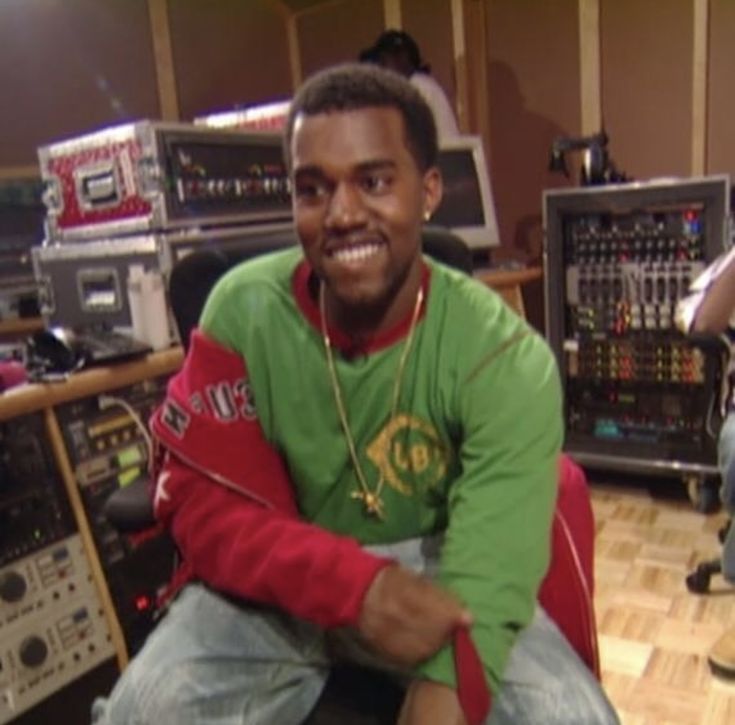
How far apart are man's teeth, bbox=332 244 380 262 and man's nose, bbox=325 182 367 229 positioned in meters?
0.03

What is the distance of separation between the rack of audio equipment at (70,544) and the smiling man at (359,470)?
22.9 inches

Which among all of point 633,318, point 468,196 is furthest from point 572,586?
point 468,196

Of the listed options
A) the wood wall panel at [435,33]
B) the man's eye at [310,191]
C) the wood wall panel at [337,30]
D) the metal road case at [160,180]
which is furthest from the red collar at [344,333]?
the wood wall panel at [337,30]

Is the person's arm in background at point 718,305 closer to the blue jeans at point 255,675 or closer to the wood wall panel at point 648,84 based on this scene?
the blue jeans at point 255,675

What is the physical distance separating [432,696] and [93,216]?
1450 mm

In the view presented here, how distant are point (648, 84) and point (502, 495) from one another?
2639mm

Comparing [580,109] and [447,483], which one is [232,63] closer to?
[580,109]

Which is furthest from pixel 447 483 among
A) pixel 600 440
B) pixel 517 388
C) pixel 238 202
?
pixel 600 440

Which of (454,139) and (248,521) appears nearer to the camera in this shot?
(248,521)

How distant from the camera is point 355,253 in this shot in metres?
0.95

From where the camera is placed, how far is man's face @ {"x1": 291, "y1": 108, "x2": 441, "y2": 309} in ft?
3.05

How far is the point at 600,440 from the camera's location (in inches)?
111

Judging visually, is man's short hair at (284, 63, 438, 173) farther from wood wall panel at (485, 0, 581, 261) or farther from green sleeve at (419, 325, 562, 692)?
wood wall panel at (485, 0, 581, 261)

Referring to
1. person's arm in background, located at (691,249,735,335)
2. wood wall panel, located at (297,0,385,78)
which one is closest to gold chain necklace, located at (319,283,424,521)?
person's arm in background, located at (691,249,735,335)
